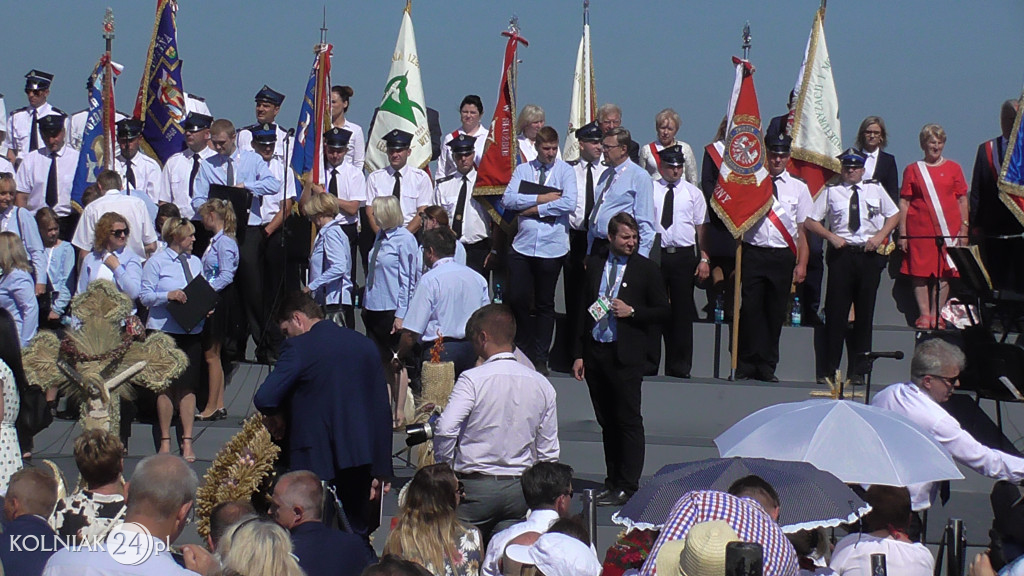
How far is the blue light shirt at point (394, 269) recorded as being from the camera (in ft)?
37.5

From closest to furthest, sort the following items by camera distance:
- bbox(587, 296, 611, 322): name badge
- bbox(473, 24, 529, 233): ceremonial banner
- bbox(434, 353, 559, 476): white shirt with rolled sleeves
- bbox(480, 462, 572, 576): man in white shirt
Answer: bbox(480, 462, 572, 576): man in white shirt, bbox(434, 353, 559, 476): white shirt with rolled sleeves, bbox(587, 296, 611, 322): name badge, bbox(473, 24, 529, 233): ceremonial banner

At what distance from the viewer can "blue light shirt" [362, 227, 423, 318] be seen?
11.4 m

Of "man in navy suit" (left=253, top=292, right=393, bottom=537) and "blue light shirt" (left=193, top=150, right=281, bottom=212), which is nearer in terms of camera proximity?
"man in navy suit" (left=253, top=292, right=393, bottom=537)

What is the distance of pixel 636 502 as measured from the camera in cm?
577

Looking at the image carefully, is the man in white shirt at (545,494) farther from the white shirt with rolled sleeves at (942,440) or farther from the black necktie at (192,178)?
the black necktie at (192,178)

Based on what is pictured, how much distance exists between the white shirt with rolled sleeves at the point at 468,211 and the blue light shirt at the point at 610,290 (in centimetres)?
327

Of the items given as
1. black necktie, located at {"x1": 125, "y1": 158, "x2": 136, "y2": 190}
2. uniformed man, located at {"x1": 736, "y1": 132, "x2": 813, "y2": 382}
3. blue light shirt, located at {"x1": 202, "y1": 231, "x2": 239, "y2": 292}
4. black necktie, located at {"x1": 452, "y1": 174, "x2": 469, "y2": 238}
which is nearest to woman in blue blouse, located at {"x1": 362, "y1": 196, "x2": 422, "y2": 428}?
black necktie, located at {"x1": 452, "y1": 174, "x2": 469, "y2": 238}

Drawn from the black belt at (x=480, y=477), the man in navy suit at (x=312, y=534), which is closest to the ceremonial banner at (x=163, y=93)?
the black belt at (x=480, y=477)

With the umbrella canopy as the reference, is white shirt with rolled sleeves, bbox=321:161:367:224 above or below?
above

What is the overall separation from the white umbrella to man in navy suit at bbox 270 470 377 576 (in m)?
1.93

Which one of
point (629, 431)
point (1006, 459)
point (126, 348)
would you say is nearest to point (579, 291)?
point (629, 431)

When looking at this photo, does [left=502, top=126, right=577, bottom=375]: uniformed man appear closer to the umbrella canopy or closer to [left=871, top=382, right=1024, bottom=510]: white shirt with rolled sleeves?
[left=871, top=382, right=1024, bottom=510]: white shirt with rolled sleeves

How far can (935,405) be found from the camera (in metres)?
7.10

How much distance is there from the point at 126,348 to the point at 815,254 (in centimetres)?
631
